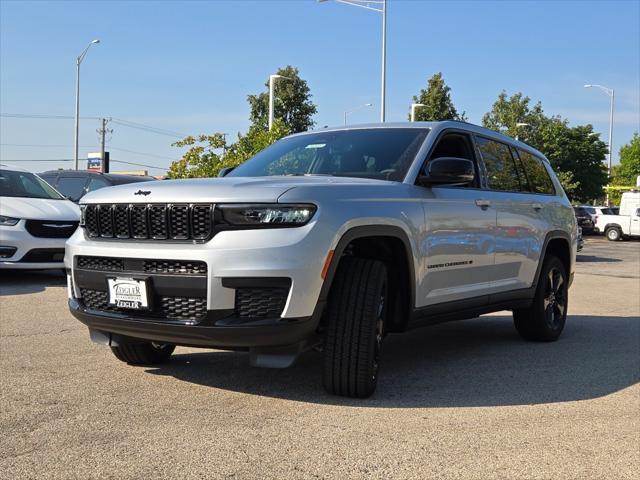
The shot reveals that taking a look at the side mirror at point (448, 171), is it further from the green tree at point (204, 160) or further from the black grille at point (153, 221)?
the green tree at point (204, 160)

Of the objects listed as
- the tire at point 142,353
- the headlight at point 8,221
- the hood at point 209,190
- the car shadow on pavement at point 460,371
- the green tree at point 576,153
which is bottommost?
the car shadow on pavement at point 460,371

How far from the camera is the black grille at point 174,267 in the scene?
3.92 meters

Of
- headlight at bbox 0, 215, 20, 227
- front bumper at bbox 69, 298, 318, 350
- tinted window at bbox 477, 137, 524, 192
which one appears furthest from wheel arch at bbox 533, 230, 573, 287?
headlight at bbox 0, 215, 20, 227

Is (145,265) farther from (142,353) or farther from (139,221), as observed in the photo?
(142,353)

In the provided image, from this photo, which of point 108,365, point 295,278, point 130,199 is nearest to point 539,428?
point 295,278

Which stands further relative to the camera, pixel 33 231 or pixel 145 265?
pixel 33 231

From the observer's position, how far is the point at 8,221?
9.70 meters

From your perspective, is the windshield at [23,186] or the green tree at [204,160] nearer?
the windshield at [23,186]

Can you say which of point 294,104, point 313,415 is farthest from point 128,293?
point 294,104

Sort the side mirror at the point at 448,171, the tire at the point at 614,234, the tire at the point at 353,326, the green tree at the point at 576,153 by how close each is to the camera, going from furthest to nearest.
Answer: the green tree at the point at 576,153
the tire at the point at 614,234
the side mirror at the point at 448,171
the tire at the point at 353,326

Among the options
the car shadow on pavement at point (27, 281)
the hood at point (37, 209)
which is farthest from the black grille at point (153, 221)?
the hood at point (37, 209)

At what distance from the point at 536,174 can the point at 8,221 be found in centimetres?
662

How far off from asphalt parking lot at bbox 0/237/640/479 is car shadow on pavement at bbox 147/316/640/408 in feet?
0.06

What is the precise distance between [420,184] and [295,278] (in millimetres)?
1428
